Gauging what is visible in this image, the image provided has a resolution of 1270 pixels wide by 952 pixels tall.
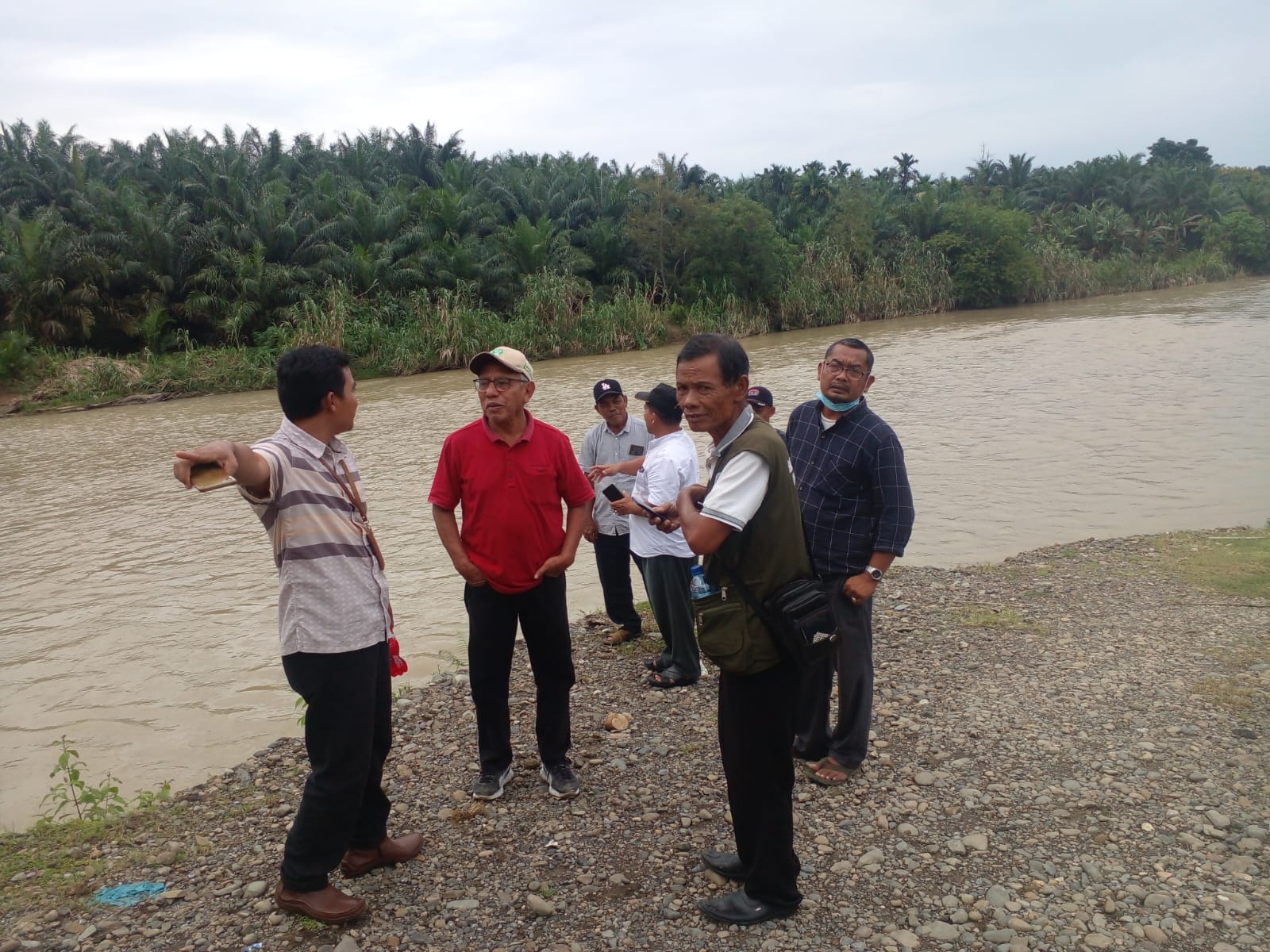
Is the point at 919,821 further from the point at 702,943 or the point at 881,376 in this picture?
the point at 881,376

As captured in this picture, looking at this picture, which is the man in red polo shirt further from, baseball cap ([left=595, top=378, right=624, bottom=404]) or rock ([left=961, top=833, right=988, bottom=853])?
baseball cap ([left=595, top=378, right=624, bottom=404])

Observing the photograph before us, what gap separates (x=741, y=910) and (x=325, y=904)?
140 cm

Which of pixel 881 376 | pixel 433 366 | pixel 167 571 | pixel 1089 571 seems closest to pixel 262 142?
pixel 433 366

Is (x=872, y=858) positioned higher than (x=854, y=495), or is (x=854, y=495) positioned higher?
(x=854, y=495)

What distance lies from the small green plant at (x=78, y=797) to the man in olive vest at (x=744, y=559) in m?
2.96

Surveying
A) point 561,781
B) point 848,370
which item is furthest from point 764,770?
point 848,370

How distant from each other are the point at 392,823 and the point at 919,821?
2177 mm

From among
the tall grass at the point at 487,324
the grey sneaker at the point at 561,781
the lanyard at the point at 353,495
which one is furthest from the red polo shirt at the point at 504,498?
the tall grass at the point at 487,324

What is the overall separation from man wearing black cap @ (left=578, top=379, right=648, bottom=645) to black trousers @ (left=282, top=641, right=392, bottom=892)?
2771 mm

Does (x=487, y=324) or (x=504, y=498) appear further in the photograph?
(x=487, y=324)

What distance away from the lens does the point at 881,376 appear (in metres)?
24.5

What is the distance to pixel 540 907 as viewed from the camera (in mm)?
3254

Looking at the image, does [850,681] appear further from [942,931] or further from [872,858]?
[942,931]

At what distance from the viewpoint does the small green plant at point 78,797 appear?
14.4ft
